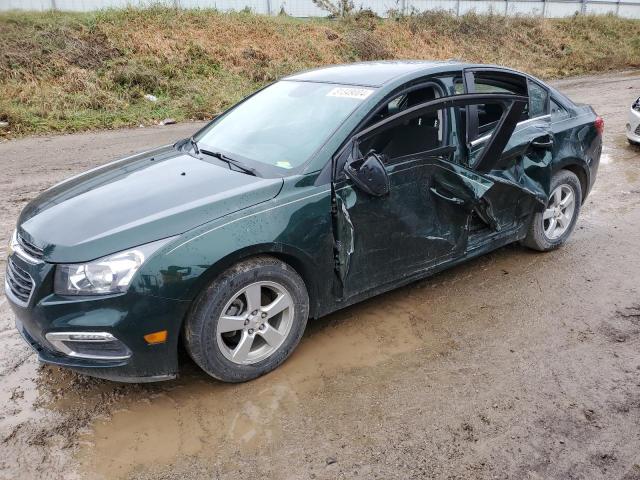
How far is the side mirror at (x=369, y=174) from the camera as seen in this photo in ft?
10.5

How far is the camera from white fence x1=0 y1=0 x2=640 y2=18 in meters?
15.7

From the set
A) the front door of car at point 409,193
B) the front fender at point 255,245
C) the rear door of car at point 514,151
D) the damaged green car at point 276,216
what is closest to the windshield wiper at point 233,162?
the damaged green car at point 276,216

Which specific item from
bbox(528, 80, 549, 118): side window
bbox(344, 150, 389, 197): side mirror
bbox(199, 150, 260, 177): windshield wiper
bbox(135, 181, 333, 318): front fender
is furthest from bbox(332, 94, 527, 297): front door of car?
bbox(528, 80, 549, 118): side window

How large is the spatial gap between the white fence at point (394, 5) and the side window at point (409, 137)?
48.8 feet

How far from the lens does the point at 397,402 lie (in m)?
2.97

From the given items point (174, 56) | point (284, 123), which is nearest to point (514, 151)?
point (284, 123)

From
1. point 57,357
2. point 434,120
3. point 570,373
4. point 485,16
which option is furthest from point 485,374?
point 485,16

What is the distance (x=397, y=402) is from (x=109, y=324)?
60.9 inches

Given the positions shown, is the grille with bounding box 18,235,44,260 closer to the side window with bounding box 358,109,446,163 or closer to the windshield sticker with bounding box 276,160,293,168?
the windshield sticker with bounding box 276,160,293,168

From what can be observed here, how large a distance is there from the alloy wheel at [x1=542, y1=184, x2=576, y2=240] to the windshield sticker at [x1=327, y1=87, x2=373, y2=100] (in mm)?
2118

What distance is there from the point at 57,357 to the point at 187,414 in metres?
0.72

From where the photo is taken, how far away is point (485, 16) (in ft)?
83.0

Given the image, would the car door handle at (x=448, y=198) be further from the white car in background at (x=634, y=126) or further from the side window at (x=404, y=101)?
the white car in background at (x=634, y=126)

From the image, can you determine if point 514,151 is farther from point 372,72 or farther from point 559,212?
point 372,72
